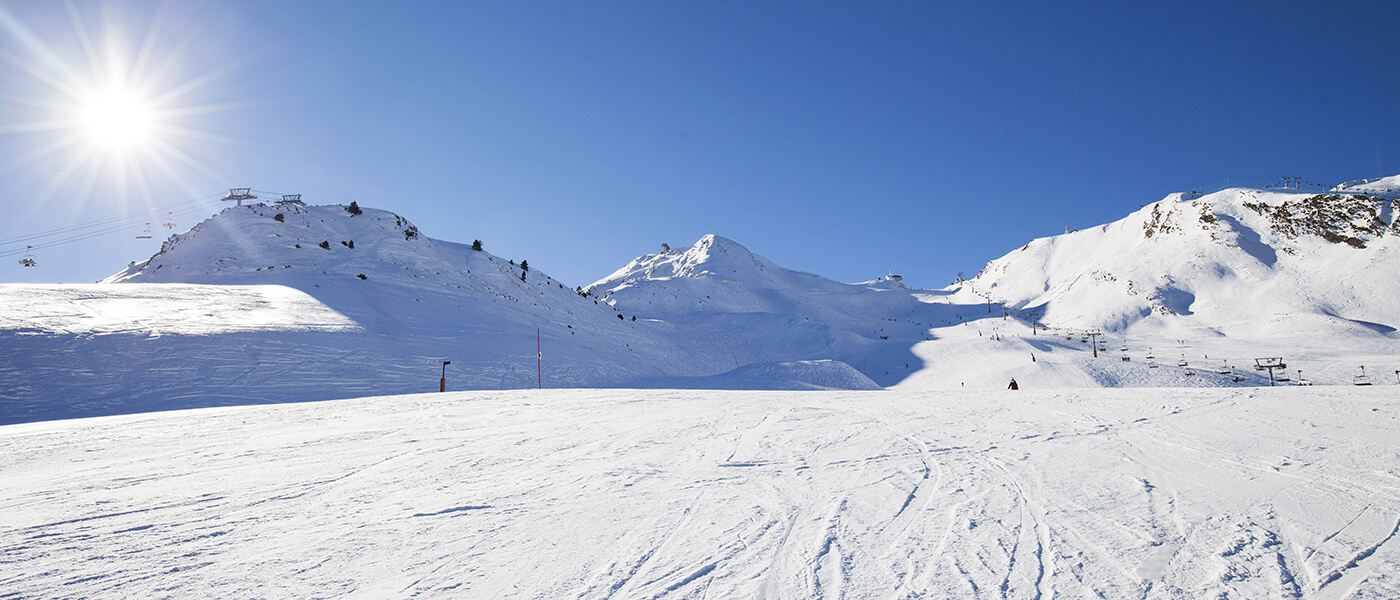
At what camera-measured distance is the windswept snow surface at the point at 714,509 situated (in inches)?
140

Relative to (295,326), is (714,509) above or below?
below

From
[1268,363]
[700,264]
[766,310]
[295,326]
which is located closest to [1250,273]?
[1268,363]

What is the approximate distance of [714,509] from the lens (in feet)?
16.6

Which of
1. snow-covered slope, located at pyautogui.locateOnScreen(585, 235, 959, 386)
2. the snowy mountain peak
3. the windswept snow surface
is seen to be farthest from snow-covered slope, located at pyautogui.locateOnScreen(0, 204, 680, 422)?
the snowy mountain peak

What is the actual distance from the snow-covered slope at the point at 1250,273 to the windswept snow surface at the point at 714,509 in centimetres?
5283

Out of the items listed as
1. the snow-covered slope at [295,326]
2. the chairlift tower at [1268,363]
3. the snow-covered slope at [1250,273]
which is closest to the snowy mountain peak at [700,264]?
the snow-covered slope at [1250,273]

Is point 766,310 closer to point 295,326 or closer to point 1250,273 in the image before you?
point 1250,273

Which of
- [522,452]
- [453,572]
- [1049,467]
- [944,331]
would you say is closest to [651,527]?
[453,572]

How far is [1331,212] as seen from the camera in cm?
6319

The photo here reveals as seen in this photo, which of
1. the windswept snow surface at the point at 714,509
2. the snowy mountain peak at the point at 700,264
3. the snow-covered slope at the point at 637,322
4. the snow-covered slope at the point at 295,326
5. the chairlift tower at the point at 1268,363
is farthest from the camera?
the snowy mountain peak at the point at 700,264

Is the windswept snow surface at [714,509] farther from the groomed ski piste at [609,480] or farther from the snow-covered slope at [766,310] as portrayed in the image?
the snow-covered slope at [766,310]

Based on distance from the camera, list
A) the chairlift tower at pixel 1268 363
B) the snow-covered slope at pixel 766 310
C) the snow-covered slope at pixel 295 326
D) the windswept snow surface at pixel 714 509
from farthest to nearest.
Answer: the snow-covered slope at pixel 766 310, the chairlift tower at pixel 1268 363, the snow-covered slope at pixel 295 326, the windswept snow surface at pixel 714 509

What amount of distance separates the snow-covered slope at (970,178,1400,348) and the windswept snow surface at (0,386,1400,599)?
52829mm

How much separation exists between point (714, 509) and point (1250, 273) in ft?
264
